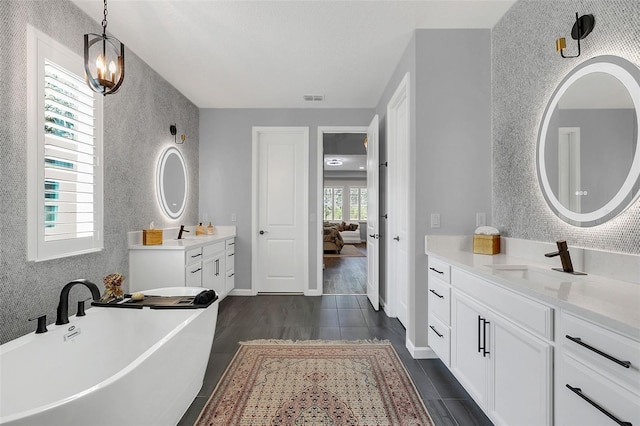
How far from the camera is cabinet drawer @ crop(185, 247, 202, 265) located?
10.2 feet

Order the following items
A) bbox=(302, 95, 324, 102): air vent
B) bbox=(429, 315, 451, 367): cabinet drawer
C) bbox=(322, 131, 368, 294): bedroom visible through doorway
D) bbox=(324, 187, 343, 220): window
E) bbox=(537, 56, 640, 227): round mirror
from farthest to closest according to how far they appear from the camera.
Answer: bbox=(324, 187, 343, 220): window < bbox=(322, 131, 368, 294): bedroom visible through doorway < bbox=(302, 95, 324, 102): air vent < bbox=(429, 315, 451, 367): cabinet drawer < bbox=(537, 56, 640, 227): round mirror

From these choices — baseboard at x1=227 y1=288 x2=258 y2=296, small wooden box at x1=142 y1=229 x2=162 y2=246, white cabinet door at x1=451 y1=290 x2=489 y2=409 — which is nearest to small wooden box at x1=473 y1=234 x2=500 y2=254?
white cabinet door at x1=451 y1=290 x2=489 y2=409

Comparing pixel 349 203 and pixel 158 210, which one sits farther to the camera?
pixel 349 203

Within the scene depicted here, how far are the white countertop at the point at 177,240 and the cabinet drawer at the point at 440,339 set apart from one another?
229cm

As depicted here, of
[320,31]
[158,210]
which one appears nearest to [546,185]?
[320,31]

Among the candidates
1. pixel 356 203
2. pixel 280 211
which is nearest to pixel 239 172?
pixel 280 211

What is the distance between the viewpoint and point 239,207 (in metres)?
4.57

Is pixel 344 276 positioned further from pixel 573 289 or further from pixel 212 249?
pixel 573 289

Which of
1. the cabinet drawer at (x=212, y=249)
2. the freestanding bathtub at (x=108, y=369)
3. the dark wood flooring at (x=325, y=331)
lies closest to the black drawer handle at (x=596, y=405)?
the dark wood flooring at (x=325, y=331)

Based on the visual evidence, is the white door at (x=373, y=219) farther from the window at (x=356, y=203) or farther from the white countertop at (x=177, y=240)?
the window at (x=356, y=203)

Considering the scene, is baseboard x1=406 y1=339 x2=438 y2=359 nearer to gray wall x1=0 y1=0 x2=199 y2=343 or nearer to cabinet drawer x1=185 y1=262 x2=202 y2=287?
cabinet drawer x1=185 y1=262 x2=202 y2=287

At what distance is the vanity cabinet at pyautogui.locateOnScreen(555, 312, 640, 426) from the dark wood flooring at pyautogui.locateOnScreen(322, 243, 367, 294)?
358cm

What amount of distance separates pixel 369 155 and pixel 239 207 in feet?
6.42

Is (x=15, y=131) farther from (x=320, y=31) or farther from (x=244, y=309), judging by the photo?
(x=244, y=309)
